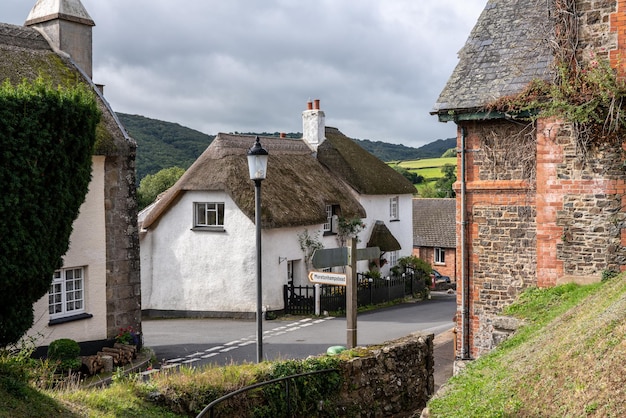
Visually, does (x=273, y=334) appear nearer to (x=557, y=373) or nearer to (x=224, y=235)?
(x=224, y=235)

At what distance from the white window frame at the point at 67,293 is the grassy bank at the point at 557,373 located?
10.5 meters

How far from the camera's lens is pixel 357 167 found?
34.0 m

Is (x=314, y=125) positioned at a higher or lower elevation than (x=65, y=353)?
higher

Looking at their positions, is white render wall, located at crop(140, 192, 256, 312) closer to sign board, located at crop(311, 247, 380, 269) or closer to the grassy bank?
sign board, located at crop(311, 247, 380, 269)

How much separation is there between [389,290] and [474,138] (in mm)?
17572

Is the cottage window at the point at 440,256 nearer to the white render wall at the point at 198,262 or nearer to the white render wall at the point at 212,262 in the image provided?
the white render wall at the point at 212,262

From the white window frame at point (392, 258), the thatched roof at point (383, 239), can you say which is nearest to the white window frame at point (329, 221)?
the thatched roof at point (383, 239)

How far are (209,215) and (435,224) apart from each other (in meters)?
22.4

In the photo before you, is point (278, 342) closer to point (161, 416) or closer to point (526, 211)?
point (526, 211)

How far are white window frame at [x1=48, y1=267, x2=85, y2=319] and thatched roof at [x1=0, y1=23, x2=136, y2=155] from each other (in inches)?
118

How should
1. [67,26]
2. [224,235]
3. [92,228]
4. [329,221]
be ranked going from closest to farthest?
[92,228], [67,26], [224,235], [329,221]

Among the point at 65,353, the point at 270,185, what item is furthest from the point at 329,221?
the point at 65,353

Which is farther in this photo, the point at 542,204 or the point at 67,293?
the point at 67,293

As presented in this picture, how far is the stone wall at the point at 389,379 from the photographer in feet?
34.2
